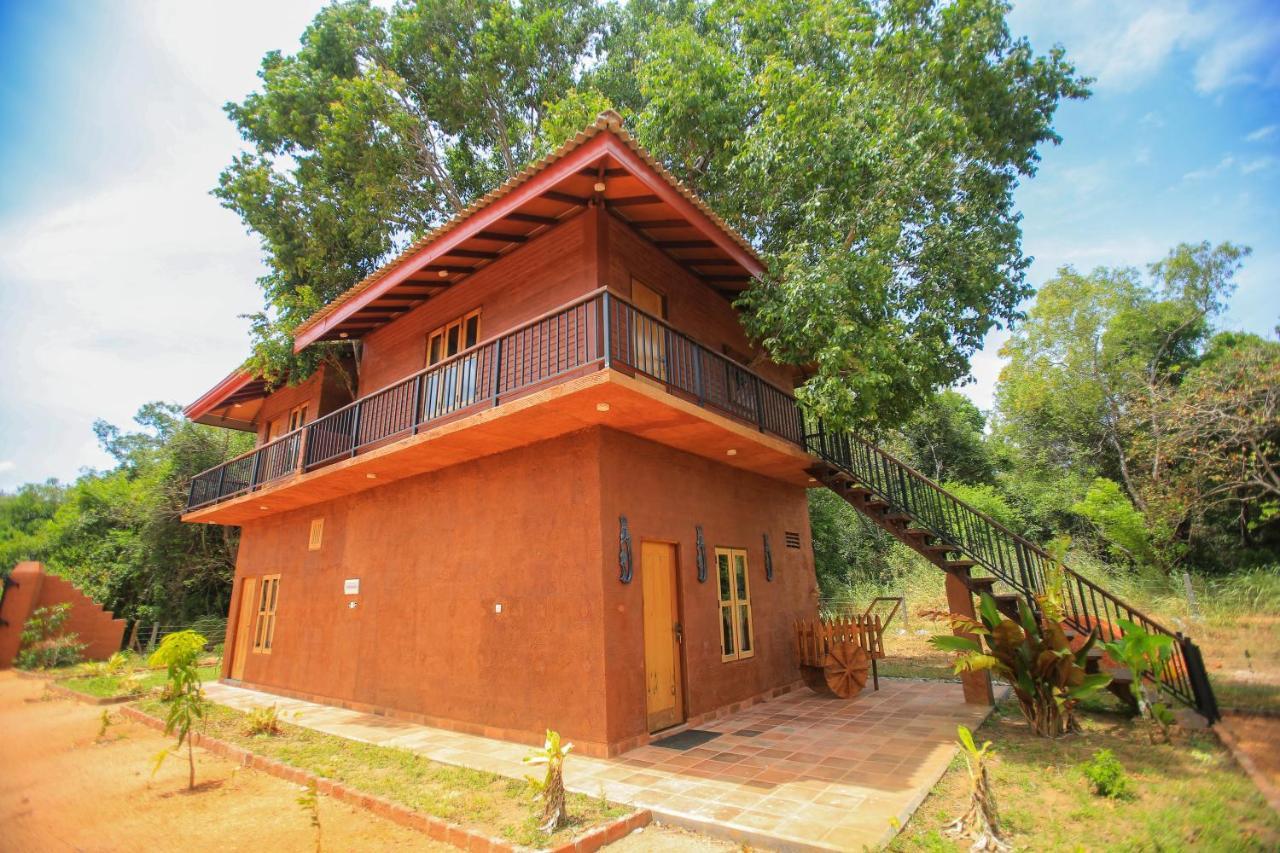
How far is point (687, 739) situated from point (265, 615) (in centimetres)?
1051

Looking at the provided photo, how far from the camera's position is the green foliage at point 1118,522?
17.1m

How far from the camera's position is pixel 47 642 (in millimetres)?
16016

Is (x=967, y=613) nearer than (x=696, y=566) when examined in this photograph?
No

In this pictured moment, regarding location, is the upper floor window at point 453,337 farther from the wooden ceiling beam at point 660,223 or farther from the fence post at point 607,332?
the fence post at point 607,332

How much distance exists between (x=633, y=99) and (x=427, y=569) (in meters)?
14.1

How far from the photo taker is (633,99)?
16.6 metres

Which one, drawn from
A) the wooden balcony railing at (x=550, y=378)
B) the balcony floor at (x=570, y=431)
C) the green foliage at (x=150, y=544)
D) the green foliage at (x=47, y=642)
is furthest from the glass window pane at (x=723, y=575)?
the green foliage at (x=150, y=544)

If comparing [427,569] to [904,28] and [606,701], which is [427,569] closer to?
[606,701]

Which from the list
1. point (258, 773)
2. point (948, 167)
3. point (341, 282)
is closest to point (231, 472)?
point (341, 282)

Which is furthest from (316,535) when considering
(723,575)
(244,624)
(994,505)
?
(994,505)

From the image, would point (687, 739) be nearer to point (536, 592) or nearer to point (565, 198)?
point (536, 592)

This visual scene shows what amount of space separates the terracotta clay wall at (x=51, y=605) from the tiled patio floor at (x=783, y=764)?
42.8 feet

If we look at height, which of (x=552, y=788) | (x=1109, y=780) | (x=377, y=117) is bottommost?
(x=1109, y=780)

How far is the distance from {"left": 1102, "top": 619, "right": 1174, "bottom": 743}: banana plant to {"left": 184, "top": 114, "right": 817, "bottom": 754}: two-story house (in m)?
4.56
